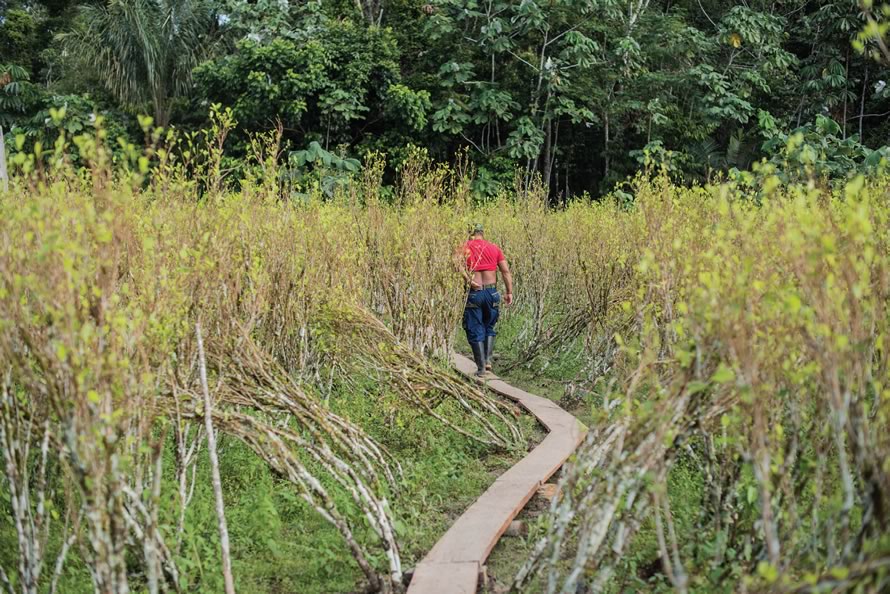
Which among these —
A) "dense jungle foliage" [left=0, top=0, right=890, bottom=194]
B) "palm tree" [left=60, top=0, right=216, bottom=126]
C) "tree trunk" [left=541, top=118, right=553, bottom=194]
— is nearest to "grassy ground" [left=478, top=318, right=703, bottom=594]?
"dense jungle foliage" [left=0, top=0, right=890, bottom=194]

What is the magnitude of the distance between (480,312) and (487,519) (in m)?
4.28

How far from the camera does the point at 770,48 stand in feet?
60.0

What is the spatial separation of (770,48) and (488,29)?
6.27 meters

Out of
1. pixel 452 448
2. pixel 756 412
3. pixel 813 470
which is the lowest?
pixel 452 448

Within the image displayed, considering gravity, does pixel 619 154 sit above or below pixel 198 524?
above

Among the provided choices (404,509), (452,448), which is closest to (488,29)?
(452,448)

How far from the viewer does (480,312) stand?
8.49 meters

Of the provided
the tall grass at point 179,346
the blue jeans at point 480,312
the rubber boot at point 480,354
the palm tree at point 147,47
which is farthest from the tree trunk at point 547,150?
the tall grass at point 179,346

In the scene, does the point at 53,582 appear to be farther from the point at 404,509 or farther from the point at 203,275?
the point at 404,509

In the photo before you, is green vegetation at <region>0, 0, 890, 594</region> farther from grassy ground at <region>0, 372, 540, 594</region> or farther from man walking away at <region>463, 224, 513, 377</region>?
man walking away at <region>463, 224, 513, 377</region>

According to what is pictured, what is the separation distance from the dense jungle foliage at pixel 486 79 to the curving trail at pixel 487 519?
35.8 ft

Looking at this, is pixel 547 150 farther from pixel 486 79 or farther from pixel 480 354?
pixel 480 354

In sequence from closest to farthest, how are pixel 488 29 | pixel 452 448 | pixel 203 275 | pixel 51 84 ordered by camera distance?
pixel 203 275 → pixel 452 448 → pixel 488 29 → pixel 51 84

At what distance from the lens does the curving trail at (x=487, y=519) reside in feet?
11.7
